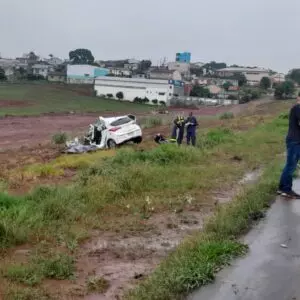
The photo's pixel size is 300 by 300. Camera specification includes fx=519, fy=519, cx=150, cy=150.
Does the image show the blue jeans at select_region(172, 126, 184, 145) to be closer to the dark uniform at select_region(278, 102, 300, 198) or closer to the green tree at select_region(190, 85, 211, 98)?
the dark uniform at select_region(278, 102, 300, 198)

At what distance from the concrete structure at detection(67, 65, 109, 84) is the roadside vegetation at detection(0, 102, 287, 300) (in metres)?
106

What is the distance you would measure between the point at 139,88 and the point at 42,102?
89.4 feet

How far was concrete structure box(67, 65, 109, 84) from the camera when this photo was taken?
117500 millimetres

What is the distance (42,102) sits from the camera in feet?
226

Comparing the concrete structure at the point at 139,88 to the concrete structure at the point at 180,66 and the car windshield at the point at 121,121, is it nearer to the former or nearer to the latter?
the concrete structure at the point at 180,66

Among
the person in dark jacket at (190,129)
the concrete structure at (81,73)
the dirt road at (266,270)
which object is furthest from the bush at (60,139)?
the concrete structure at (81,73)

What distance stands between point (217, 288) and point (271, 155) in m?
10.5

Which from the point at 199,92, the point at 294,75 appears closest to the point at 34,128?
the point at 199,92

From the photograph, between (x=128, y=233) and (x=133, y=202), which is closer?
(x=128, y=233)

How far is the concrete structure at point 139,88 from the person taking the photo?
299 feet

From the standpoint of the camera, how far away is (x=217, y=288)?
4719 millimetres

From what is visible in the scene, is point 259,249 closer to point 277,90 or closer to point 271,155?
point 271,155

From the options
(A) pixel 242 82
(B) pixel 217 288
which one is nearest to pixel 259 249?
(B) pixel 217 288

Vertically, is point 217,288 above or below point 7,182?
above
